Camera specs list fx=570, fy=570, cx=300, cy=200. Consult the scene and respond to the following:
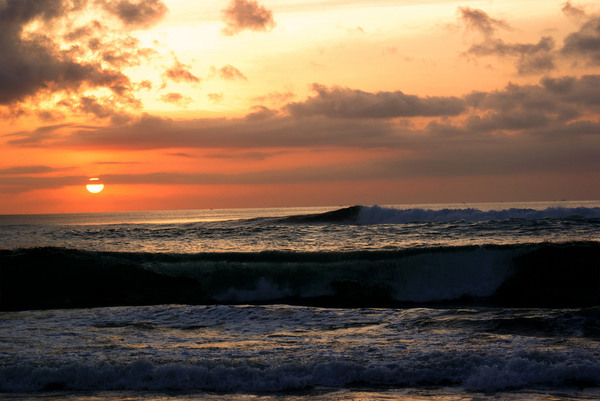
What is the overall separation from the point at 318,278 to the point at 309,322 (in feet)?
21.6

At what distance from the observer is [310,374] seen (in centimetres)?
770

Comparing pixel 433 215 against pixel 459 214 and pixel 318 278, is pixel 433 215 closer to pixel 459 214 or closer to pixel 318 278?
pixel 459 214

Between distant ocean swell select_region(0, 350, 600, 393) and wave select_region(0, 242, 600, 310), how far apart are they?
8067 millimetres

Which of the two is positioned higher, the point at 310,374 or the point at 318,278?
the point at 318,278

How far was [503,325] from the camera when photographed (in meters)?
10.6

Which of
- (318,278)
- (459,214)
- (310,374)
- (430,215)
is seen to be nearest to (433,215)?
(430,215)

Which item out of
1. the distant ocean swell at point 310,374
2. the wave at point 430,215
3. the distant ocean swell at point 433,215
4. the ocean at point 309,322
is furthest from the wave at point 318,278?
the wave at point 430,215

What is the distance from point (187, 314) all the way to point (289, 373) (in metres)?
5.33

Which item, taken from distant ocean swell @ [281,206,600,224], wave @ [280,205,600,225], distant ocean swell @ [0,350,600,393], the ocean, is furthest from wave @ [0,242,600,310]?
wave @ [280,205,600,225]

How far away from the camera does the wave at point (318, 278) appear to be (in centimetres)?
1700

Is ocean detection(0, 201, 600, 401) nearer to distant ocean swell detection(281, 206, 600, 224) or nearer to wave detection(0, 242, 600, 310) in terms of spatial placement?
wave detection(0, 242, 600, 310)

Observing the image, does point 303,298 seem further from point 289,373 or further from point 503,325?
point 289,373

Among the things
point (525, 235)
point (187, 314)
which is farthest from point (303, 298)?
point (525, 235)

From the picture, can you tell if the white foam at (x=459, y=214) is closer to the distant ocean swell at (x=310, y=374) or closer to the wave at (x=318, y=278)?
the wave at (x=318, y=278)
